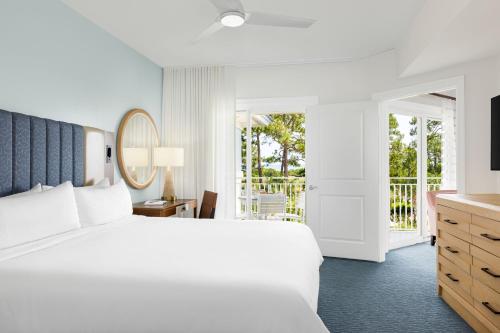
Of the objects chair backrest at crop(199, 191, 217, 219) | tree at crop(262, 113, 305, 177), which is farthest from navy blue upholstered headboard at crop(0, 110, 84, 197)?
tree at crop(262, 113, 305, 177)

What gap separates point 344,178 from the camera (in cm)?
423

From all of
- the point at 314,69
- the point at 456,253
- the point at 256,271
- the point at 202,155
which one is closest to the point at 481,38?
the point at 456,253

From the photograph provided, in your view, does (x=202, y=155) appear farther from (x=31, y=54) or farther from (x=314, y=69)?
(x=31, y=54)

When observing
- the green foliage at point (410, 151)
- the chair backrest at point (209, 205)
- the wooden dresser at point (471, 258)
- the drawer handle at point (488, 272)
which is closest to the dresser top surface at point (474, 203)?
the wooden dresser at point (471, 258)

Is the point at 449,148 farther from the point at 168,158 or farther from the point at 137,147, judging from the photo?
the point at 137,147

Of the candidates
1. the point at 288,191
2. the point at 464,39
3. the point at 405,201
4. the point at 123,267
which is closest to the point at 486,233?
the point at 464,39

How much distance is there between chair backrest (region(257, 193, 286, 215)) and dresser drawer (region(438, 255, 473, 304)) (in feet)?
9.43

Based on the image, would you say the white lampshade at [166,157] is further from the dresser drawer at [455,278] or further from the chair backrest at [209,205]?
the dresser drawer at [455,278]

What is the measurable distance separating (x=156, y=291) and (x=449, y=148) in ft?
17.4

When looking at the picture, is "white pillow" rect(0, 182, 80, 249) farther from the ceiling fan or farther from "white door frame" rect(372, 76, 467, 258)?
"white door frame" rect(372, 76, 467, 258)

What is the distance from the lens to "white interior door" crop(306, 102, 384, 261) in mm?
4090

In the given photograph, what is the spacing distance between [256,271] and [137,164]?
2924 millimetres

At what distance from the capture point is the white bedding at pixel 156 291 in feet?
4.28

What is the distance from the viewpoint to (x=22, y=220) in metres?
1.88
